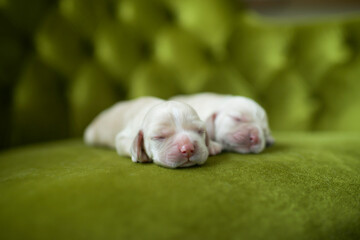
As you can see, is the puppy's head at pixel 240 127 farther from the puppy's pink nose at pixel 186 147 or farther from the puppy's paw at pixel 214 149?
the puppy's pink nose at pixel 186 147

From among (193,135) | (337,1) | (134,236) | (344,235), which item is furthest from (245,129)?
(337,1)

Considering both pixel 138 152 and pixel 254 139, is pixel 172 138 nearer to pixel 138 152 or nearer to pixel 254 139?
pixel 138 152

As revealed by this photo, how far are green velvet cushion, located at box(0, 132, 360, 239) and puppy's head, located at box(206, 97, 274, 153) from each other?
34cm

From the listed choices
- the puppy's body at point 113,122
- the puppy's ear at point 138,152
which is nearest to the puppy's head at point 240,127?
the puppy's body at point 113,122

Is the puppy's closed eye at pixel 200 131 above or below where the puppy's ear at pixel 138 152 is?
above

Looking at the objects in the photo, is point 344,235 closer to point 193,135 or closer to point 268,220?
point 268,220

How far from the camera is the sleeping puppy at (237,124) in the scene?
1.34 m

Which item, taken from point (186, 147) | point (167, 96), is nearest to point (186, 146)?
point (186, 147)

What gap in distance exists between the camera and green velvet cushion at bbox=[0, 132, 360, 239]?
23.0 inches

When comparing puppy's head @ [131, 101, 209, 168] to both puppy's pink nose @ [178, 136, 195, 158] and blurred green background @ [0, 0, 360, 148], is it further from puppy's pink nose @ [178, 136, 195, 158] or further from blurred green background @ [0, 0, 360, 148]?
blurred green background @ [0, 0, 360, 148]

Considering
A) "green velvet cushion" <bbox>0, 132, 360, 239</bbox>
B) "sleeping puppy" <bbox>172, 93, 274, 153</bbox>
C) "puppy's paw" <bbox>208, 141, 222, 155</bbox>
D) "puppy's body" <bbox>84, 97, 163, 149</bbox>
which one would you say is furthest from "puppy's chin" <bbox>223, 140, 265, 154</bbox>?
"puppy's body" <bbox>84, 97, 163, 149</bbox>

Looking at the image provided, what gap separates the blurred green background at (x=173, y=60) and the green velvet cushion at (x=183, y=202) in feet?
2.82

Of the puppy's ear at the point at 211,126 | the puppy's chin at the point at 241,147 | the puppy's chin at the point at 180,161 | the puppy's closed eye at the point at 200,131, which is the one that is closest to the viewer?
the puppy's chin at the point at 180,161

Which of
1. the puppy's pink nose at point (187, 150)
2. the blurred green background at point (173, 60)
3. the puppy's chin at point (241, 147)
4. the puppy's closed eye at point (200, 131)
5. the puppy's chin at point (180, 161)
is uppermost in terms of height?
the blurred green background at point (173, 60)
